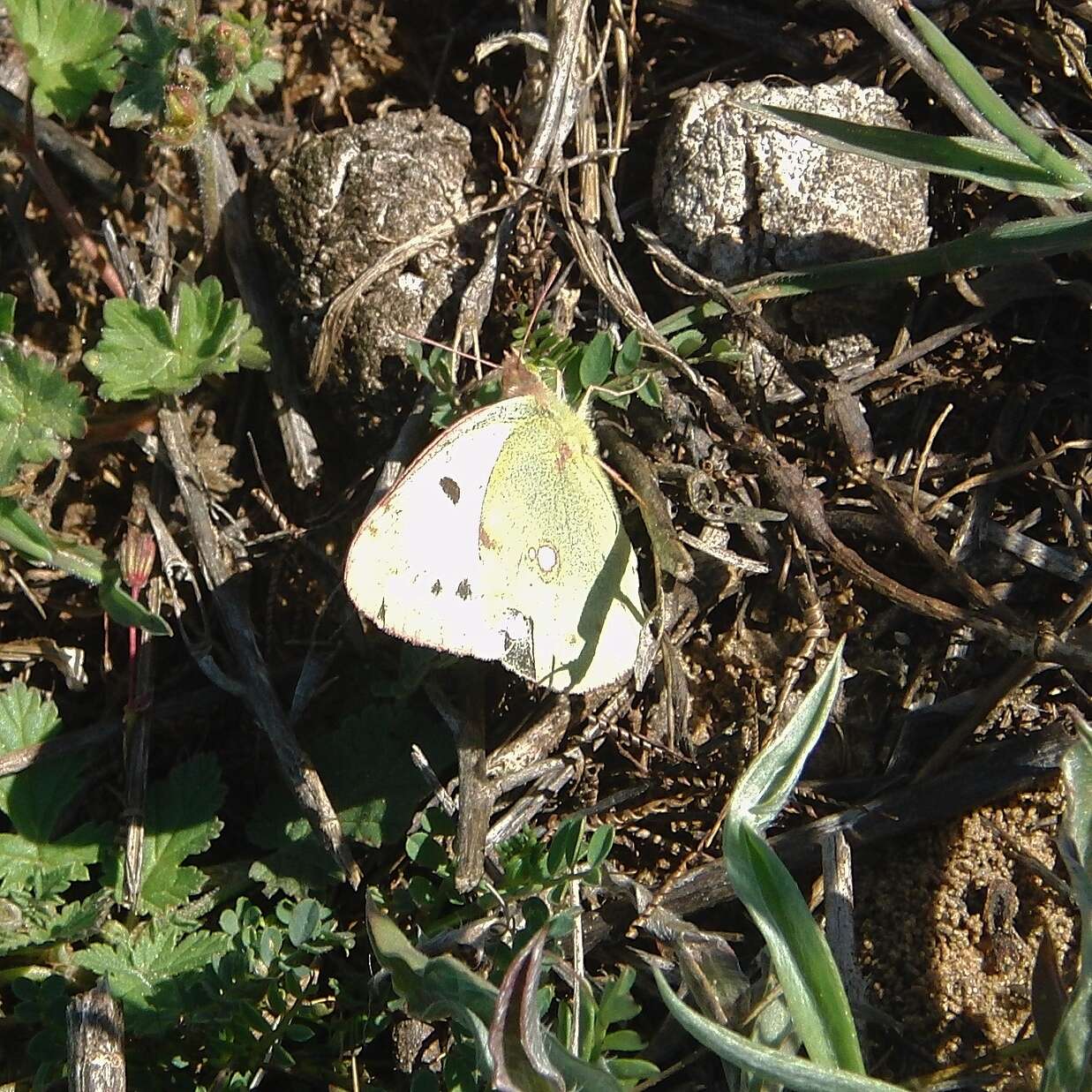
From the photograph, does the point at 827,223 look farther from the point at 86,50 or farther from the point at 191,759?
the point at 191,759

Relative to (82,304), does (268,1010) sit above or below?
below

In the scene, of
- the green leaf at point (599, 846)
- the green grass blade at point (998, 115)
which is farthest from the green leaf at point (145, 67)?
the green leaf at point (599, 846)

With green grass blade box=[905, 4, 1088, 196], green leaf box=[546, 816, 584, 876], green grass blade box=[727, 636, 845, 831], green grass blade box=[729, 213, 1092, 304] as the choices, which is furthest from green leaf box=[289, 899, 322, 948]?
green grass blade box=[905, 4, 1088, 196]

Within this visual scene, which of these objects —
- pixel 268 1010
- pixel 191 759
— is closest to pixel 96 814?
pixel 191 759

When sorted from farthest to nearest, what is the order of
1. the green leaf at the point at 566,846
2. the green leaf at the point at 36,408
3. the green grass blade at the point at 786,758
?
the green leaf at the point at 36,408 < the green leaf at the point at 566,846 < the green grass blade at the point at 786,758

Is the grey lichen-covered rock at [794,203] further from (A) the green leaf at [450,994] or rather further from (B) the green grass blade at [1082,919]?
(A) the green leaf at [450,994]

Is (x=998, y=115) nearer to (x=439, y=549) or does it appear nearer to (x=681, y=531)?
(x=681, y=531)
